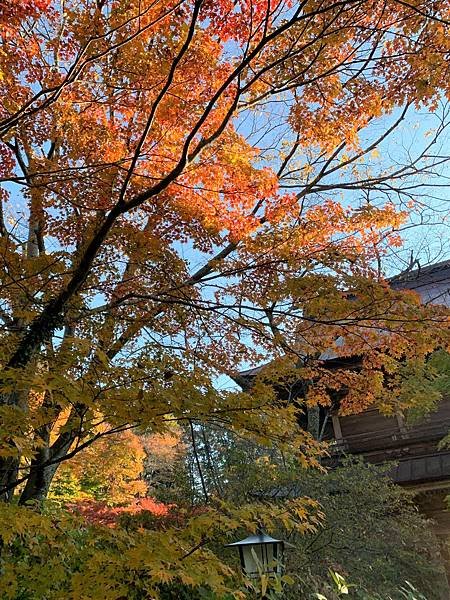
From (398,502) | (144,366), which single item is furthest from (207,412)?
(398,502)

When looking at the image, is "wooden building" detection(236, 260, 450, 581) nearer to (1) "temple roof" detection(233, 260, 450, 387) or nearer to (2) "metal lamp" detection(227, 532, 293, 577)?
(1) "temple roof" detection(233, 260, 450, 387)

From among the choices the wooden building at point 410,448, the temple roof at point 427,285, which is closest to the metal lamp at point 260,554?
the wooden building at point 410,448

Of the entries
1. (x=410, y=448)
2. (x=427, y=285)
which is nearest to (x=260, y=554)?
(x=410, y=448)

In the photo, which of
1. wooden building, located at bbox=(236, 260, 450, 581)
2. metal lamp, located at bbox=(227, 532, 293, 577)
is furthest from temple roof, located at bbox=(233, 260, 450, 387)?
metal lamp, located at bbox=(227, 532, 293, 577)

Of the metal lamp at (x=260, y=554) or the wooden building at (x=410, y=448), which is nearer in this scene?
the metal lamp at (x=260, y=554)

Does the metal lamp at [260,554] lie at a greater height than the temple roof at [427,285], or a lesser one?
lesser

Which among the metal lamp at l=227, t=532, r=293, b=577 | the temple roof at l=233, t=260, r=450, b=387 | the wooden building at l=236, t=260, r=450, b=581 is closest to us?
the metal lamp at l=227, t=532, r=293, b=577

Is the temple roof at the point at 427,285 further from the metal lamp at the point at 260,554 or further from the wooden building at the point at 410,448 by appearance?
the metal lamp at the point at 260,554

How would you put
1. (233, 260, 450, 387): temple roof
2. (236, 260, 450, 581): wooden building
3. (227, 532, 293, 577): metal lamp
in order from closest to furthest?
(227, 532, 293, 577): metal lamp
(236, 260, 450, 581): wooden building
(233, 260, 450, 387): temple roof

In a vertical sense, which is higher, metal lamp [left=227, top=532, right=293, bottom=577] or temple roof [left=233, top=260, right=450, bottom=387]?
temple roof [left=233, top=260, right=450, bottom=387]

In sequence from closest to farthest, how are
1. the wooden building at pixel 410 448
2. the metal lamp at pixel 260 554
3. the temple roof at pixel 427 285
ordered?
the metal lamp at pixel 260 554, the wooden building at pixel 410 448, the temple roof at pixel 427 285

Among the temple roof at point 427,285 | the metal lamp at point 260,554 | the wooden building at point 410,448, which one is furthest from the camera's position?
the temple roof at point 427,285

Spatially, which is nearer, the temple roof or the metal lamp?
the metal lamp

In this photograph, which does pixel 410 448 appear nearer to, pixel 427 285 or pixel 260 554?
pixel 427 285
